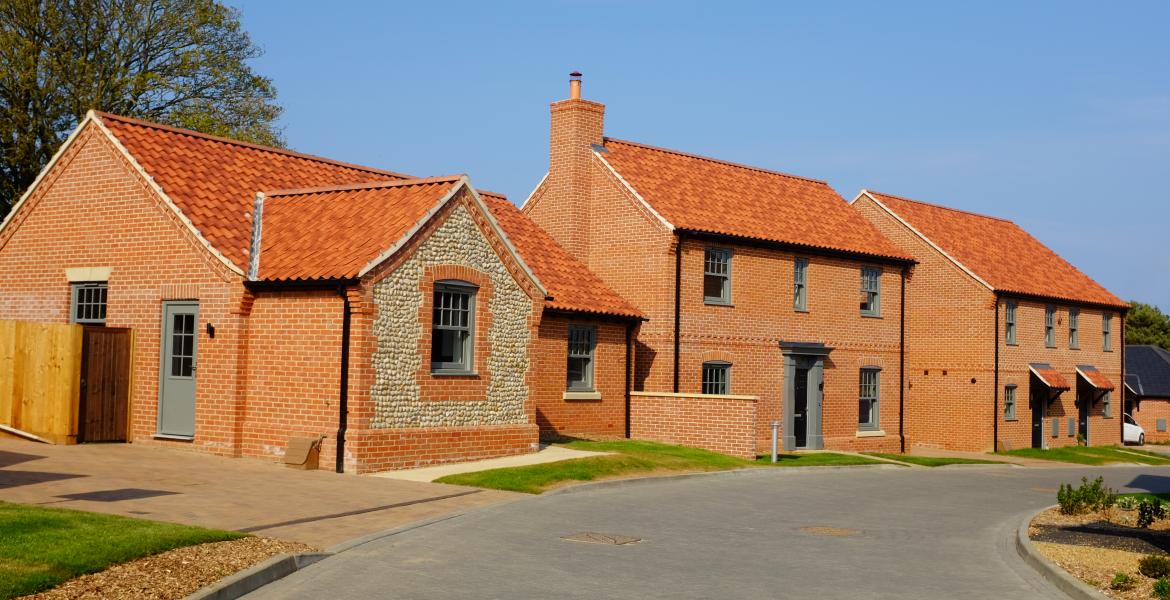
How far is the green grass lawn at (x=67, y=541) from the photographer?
9883 millimetres

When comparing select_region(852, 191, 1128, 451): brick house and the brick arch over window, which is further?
select_region(852, 191, 1128, 451): brick house

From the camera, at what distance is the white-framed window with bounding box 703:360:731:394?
32344mm

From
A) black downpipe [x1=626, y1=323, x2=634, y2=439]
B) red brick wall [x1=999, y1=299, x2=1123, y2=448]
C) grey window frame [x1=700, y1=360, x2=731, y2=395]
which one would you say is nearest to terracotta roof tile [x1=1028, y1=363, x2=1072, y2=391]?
red brick wall [x1=999, y1=299, x2=1123, y2=448]

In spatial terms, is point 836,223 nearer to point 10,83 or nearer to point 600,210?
point 600,210

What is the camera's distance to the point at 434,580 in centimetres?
1124

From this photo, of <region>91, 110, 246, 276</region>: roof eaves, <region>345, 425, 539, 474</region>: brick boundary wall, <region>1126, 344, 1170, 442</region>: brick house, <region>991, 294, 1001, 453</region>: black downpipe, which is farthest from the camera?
<region>1126, 344, 1170, 442</region>: brick house

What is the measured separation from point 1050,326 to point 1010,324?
342 centimetres

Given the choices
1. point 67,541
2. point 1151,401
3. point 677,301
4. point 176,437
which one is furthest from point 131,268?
point 1151,401

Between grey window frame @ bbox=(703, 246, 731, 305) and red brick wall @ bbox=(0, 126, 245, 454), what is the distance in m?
14.3

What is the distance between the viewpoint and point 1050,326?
146ft

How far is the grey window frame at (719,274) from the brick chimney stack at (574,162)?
11.5 ft

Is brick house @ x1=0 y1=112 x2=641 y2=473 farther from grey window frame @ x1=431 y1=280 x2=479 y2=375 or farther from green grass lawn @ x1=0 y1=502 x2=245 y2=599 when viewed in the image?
green grass lawn @ x1=0 y1=502 x2=245 y2=599

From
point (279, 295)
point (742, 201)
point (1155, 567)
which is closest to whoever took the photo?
point (1155, 567)

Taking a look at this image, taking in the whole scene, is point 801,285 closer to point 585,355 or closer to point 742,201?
point 742,201
